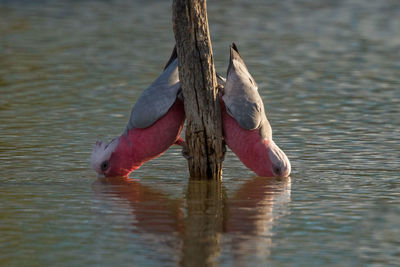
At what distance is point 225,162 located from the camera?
8.77 m

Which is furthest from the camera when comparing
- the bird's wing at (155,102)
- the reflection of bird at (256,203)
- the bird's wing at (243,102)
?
the bird's wing at (155,102)

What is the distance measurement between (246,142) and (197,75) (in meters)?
0.77

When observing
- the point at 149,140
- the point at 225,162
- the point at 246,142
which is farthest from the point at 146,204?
the point at 225,162

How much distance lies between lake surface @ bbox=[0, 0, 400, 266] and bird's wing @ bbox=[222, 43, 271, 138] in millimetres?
666

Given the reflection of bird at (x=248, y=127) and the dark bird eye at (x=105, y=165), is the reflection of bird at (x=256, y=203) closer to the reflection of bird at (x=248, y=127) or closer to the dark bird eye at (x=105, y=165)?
the reflection of bird at (x=248, y=127)

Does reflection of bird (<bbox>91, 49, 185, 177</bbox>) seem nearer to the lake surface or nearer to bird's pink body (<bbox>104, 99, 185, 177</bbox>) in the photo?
bird's pink body (<bbox>104, 99, 185, 177</bbox>)

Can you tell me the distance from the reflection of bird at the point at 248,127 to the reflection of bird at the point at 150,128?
48 cm

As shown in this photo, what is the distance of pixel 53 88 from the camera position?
1234cm

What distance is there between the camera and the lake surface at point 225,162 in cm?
602

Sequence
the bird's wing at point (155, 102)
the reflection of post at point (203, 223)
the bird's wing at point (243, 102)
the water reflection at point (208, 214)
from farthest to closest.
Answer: the bird's wing at point (155, 102) → the bird's wing at point (243, 102) → the water reflection at point (208, 214) → the reflection of post at point (203, 223)

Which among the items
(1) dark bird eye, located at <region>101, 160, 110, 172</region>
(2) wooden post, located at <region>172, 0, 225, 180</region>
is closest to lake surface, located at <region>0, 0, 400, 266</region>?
(1) dark bird eye, located at <region>101, 160, 110, 172</region>

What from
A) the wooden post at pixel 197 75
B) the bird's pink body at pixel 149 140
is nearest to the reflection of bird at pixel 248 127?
the wooden post at pixel 197 75

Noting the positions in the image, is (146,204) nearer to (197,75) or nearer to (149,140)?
(149,140)

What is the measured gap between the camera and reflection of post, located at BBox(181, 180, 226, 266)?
5.71 meters
